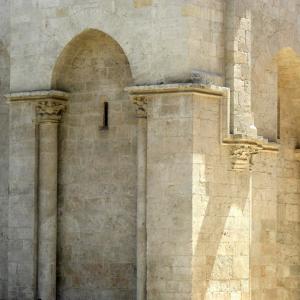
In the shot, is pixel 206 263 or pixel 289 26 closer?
pixel 206 263

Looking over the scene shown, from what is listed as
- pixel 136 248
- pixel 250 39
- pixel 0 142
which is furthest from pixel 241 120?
pixel 0 142

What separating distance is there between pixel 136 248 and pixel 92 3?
4.98 m

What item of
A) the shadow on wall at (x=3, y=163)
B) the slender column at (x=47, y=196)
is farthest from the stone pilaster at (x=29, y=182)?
the shadow on wall at (x=3, y=163)

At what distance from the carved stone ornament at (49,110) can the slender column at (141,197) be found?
1975 mm

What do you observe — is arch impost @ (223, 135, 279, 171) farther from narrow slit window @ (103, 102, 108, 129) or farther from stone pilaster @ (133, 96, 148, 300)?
narrow slit window @ (103, 102, 108, 129)

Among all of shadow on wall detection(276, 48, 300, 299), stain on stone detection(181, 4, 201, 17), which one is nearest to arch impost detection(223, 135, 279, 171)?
stain on stone detection(181, 4, 201, 17)

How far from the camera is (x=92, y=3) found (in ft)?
79.3

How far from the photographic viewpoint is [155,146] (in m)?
23.2

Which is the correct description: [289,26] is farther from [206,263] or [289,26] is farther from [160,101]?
[206,263]

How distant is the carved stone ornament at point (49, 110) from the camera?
24.5 m

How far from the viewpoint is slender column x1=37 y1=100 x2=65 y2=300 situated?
24359mm

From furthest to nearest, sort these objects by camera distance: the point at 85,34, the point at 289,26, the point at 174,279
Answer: the point at 289,26 → the point at 85,34 → the point at 174,279

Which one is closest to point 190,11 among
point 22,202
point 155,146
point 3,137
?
point 155,146

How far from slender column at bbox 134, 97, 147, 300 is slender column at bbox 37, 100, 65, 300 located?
2.08 meters
